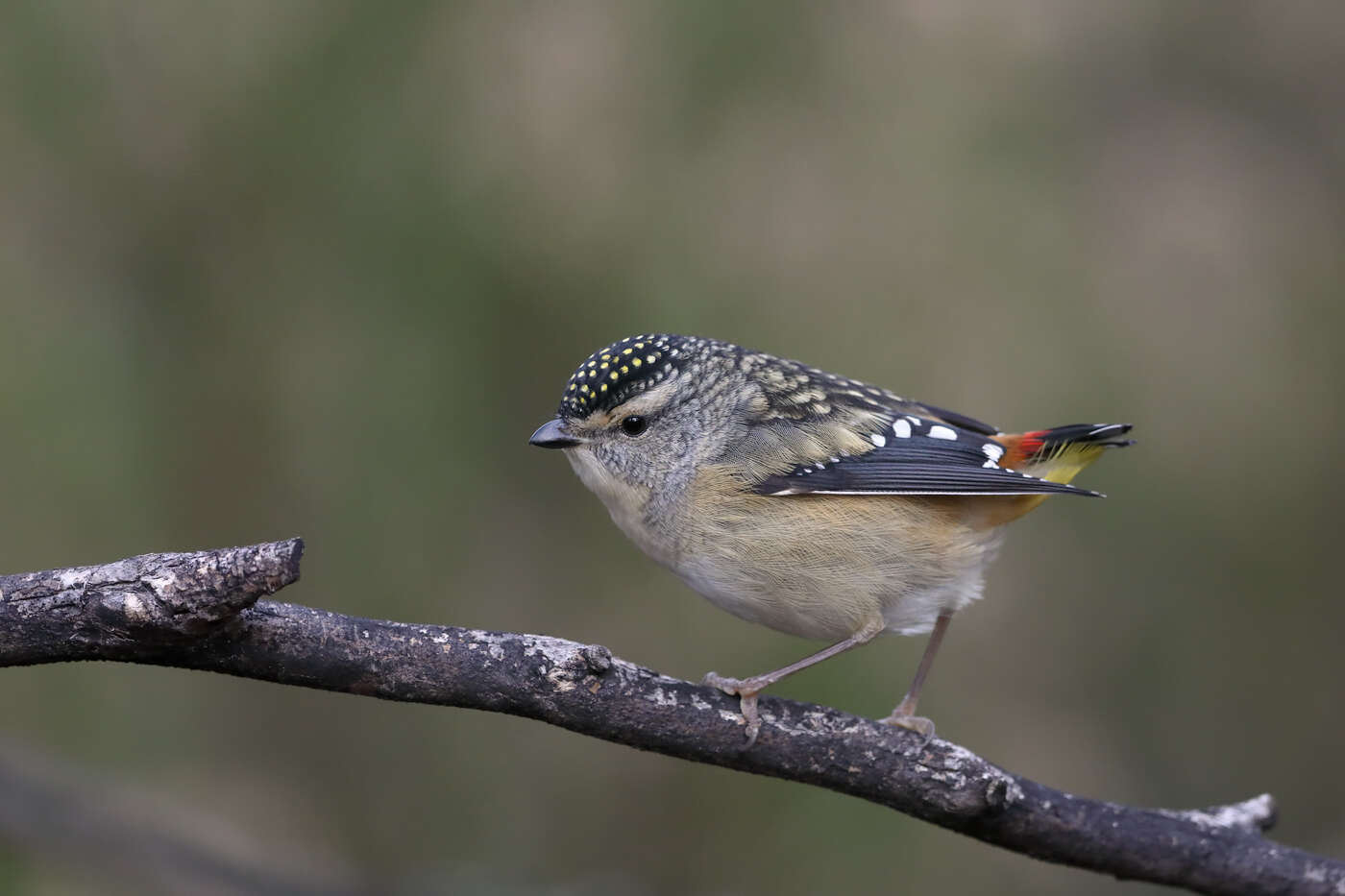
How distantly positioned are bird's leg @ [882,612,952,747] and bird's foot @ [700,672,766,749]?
0.77m

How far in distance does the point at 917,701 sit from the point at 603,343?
2.43 metres

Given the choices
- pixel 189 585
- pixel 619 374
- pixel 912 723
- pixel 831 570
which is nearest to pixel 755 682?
pixel 831 570

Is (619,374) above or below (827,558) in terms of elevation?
above

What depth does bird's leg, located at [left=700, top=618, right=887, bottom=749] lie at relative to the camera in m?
3.36

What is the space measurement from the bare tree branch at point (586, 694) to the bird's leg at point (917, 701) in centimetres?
47

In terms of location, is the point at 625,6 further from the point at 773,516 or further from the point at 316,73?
the point at 773,516

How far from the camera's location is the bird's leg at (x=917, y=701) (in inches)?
163

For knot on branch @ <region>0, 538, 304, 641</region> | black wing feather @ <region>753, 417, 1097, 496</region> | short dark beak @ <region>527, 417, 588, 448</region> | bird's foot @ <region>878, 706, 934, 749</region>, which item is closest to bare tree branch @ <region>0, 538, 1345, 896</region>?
knot on branch @ <region>0, 538, 304, 641</region>

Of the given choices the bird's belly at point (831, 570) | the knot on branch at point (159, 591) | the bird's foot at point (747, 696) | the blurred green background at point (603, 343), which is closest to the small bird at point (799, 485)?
the bird's belly at point (831, 570)

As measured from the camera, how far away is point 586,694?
3072mm

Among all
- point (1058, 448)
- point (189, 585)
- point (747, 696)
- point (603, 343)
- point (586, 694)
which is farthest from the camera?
point (603, 343)

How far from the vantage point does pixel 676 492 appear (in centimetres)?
407

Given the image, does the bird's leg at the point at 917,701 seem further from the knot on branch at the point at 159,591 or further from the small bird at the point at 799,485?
the knot on branch at the point at 159,591

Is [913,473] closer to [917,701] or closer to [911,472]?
[911,472]
